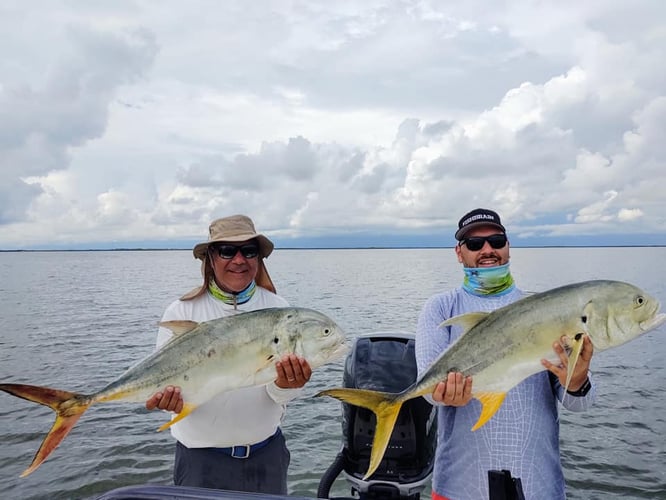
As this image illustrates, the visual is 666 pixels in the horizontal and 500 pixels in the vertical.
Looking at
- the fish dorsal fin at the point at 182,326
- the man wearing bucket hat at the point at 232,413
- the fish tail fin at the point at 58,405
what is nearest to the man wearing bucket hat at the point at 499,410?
the man wearing bucket hat at the point at 232,413

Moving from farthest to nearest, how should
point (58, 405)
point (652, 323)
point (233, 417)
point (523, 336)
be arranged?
point (233, 417) < point (523, 336) < point (58, 405) < point (652, 323)

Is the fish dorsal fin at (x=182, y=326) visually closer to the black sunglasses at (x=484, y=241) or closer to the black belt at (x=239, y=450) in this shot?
the black belt at (x=239, y=450)

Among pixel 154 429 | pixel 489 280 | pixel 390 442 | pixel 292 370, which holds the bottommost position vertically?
pixel 154 429

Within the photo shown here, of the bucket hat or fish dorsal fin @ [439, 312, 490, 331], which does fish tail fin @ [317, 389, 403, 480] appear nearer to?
fish dorsal fin @ [439, 312, 490, 331]

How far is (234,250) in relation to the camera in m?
4.20

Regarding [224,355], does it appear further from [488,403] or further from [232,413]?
[488,403]

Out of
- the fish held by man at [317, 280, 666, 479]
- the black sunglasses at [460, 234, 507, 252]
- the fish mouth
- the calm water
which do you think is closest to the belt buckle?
the fish held by man at [317, 280, 666, 479]

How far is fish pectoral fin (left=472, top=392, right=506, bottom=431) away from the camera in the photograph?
3222mm

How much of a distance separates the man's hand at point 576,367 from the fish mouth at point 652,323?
0.32 metres

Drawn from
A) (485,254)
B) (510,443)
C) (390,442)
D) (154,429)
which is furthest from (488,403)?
(154,429)

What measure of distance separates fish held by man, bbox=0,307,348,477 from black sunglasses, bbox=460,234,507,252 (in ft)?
4.05

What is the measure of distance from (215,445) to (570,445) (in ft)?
26.4

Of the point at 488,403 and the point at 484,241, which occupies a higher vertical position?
the point at 484,241

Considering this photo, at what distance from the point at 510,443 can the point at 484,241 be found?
1.41m
